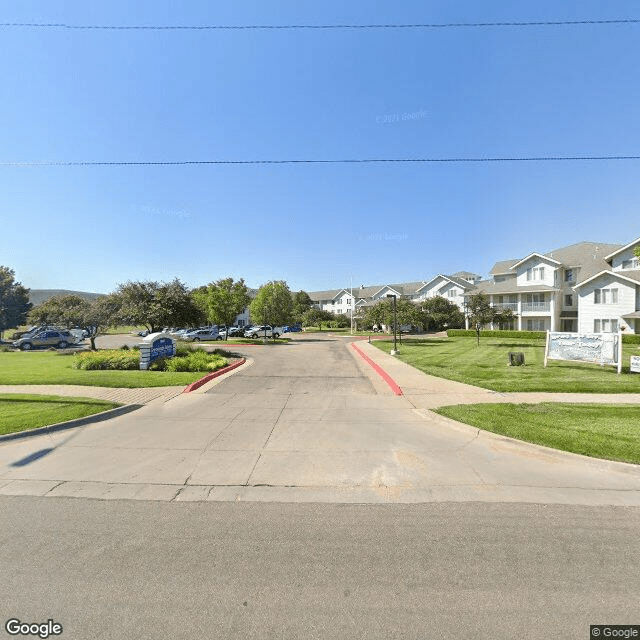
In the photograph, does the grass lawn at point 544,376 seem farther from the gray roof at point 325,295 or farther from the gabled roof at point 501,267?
the gray roof at point 325,295

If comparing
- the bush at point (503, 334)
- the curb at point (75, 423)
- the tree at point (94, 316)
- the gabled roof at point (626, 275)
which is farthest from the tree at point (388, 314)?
the curb at point (75, 423)

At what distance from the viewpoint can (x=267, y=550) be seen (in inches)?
136

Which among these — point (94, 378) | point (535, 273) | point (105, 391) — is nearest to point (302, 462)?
point (105, 391)

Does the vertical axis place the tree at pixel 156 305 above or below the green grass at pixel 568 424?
above

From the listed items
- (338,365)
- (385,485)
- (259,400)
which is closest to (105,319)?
(338,365)

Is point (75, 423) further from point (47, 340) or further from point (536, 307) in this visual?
point (536, 307)

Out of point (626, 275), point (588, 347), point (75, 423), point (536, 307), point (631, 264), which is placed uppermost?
point (631, 264)

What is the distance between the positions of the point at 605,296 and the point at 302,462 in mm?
35019

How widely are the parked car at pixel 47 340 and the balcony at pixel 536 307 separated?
4719 cm

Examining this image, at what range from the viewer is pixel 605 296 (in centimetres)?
2909

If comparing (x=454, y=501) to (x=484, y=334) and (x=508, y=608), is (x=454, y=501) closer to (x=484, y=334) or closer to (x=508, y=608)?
(x=508, y=608)

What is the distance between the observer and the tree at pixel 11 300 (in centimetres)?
4306

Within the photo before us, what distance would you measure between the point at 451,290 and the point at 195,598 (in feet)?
190

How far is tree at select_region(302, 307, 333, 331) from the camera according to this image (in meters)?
67.1
